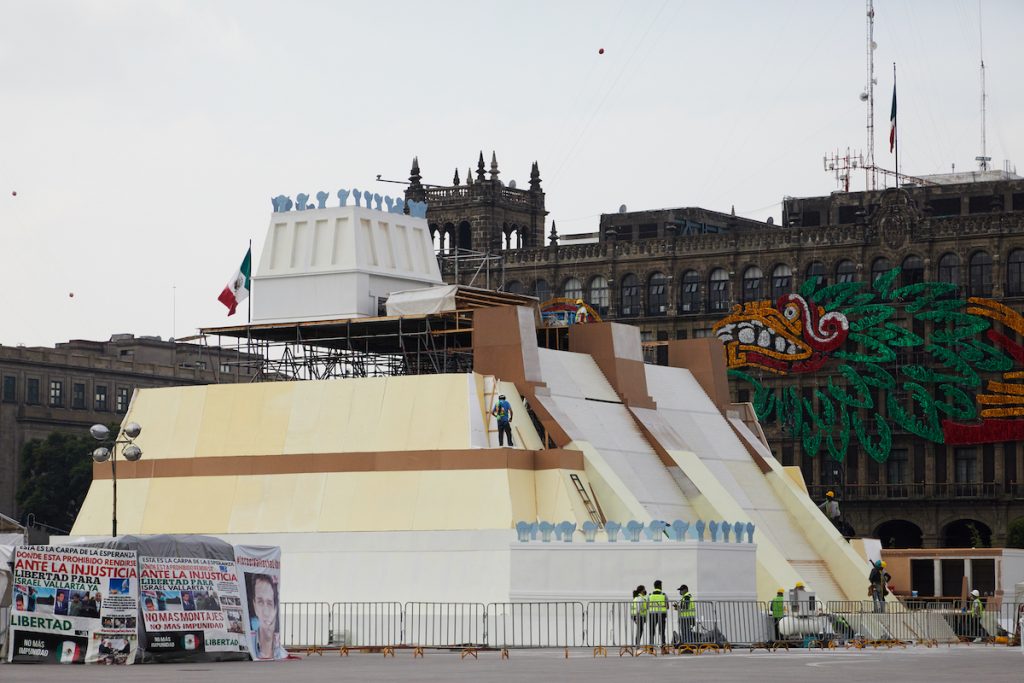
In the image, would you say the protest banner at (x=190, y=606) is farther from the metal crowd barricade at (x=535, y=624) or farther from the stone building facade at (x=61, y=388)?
the stone building facade at (x=61, y=388)

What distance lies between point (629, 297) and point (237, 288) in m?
52.7

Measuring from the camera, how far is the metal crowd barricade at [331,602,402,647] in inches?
1801

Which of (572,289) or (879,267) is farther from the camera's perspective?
(572,289)

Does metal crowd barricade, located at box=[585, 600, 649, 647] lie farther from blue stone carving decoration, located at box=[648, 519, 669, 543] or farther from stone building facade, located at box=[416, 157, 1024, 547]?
stone building facade, located at box=[416, 157, 1024, 547]

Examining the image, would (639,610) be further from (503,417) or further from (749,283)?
(749,283)

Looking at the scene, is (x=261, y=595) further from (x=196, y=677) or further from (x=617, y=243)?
(x=617, y=243)

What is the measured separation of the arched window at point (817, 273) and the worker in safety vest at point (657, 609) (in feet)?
208

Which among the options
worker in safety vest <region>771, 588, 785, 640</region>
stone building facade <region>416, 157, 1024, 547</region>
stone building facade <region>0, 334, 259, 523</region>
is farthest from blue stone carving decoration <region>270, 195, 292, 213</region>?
stone building facade <region>0, 334, 259, 523</region>

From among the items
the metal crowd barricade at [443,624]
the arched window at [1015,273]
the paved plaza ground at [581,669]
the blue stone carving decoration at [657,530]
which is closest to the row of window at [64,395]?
the arched window at [1015,273]

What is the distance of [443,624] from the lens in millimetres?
46219

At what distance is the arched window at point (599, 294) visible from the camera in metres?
110

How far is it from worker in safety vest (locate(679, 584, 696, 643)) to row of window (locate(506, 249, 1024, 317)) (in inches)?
2405

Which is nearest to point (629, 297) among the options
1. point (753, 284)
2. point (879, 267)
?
point (753, 284)

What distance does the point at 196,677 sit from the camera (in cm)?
3038
